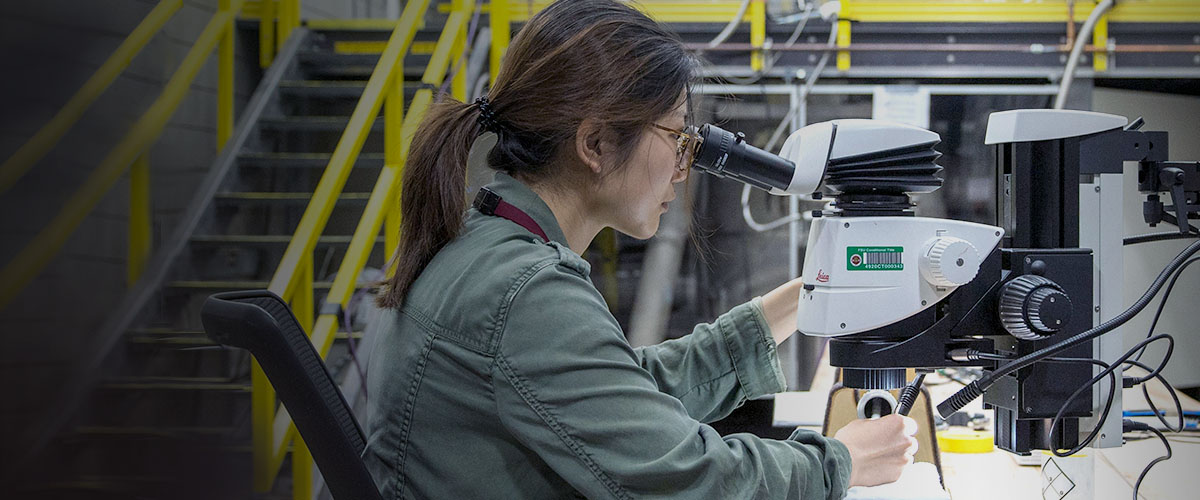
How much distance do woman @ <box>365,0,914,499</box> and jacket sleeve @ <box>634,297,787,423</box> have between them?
253 mm

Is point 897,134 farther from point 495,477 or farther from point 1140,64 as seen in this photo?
point 1140,64

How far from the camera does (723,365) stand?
1.22 m

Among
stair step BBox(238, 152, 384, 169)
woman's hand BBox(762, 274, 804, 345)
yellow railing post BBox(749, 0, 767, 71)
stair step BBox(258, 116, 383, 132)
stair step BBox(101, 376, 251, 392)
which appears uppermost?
yellow railing post BBox(749, 0, 767, 71)

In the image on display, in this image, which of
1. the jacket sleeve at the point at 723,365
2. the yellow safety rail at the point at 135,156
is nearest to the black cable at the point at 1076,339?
the jacket sleeve at the point at 723,365

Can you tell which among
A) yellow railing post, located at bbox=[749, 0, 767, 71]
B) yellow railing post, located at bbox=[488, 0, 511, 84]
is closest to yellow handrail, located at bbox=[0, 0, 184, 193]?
yellow railing post, located at bbox=[488, 0, 511, 84]

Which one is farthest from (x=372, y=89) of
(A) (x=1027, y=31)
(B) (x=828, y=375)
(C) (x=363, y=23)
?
(A) (x=1027, y=31)

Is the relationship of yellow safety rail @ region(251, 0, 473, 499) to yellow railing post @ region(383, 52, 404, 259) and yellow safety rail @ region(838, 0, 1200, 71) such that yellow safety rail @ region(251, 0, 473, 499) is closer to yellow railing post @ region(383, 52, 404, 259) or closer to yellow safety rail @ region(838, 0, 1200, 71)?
yellow railing post @ region(383, 52, 404, 259)

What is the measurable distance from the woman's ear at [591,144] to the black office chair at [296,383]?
33 centimetres

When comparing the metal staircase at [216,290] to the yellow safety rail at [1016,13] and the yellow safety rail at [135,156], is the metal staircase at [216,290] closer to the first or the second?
the yellow safety rail at [135,156]

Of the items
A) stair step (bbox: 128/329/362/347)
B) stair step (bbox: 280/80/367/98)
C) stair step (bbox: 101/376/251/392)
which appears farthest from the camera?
stair step (bbox: 280/80/367/98)

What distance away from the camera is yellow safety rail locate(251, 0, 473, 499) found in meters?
2.26

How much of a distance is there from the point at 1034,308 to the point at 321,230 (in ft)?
6.52

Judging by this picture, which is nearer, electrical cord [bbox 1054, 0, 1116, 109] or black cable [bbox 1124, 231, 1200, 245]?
black cable [bbox 1124, 231, 1200, 245]

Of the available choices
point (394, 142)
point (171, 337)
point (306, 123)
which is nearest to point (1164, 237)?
point (394, 142)
